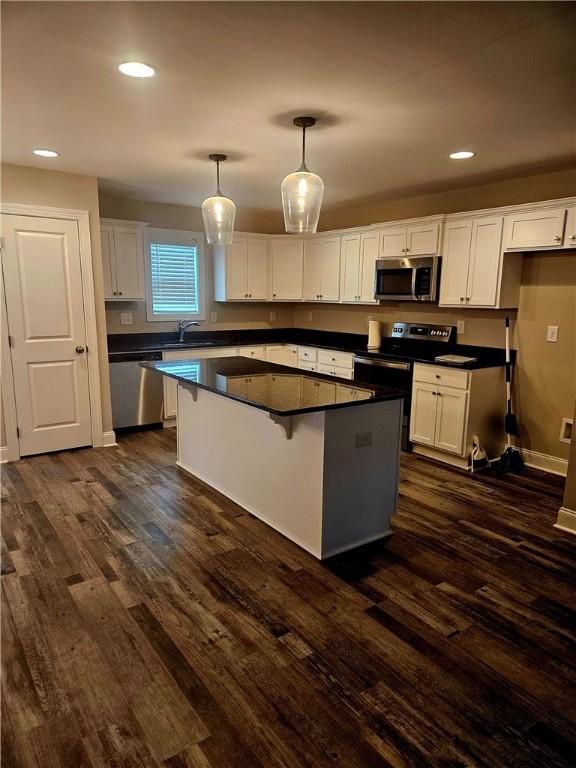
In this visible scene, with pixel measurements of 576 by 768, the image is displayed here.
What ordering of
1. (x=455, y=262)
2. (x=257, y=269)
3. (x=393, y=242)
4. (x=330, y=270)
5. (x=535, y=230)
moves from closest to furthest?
(x=535, y=230) → (x=455, y=262) → (x=393, y=242) → (x=330, y=270) → (x=257, y=269)

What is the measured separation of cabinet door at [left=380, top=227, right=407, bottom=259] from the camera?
4691mm

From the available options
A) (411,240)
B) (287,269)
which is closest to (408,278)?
(411,240)

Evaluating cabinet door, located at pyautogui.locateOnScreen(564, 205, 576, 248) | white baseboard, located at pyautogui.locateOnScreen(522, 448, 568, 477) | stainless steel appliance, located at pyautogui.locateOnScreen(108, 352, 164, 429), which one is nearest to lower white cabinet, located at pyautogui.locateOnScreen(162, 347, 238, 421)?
stainless steel appliance, located at pyautogui.locateOnScreen(108, 352, 164, 429)

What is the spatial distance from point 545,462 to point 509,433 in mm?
379

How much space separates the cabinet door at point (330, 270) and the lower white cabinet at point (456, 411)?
1683mm

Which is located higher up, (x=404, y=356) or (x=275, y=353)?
(x=404, y=356)

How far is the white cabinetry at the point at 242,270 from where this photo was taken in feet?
18.9

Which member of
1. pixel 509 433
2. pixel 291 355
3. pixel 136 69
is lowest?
pixel 509 433

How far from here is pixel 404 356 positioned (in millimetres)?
4566

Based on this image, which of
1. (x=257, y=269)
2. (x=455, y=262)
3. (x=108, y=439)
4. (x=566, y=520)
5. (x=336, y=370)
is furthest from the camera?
(x=257, y=269)

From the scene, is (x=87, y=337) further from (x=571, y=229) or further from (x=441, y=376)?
(x=571, y=229)

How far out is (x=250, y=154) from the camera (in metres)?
3.40

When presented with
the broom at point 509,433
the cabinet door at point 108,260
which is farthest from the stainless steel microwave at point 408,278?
the cabinet door at point 108,260

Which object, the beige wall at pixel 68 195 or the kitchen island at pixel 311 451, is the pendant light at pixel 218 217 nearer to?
the kitchen island at pixel 311 451
